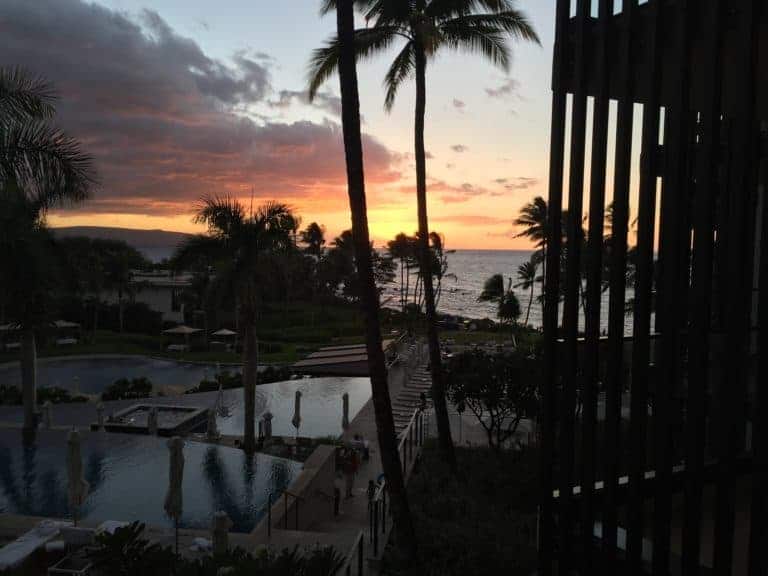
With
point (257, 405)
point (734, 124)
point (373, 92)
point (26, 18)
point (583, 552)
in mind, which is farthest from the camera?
point (257, 405)

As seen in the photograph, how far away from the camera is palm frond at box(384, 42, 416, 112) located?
42.0 feet

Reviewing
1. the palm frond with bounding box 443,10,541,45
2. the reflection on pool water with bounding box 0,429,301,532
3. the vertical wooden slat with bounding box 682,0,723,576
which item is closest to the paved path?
the reflection on pool water with bounding box 0,429,301,532

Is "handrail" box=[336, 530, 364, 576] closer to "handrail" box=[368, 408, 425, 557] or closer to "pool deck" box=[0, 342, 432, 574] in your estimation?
"pool deck" box=[0, 342, 432, 574]

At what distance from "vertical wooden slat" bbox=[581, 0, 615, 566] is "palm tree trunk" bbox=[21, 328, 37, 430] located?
50.5 feet

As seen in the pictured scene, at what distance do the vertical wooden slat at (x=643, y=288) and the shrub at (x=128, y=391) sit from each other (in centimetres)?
1943

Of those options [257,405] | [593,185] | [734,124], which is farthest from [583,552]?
[257,405]

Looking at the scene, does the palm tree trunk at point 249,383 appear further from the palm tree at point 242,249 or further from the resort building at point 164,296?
the resort building at point 164,296

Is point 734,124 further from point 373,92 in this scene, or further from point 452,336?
point 452,336

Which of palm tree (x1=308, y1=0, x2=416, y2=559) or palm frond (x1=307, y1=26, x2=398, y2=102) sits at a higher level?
palm frond (x1=307, y1=26, x2=398, y2=102)

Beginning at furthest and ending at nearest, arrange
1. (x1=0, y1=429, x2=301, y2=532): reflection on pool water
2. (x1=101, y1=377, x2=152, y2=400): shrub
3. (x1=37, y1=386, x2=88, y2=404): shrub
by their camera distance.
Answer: (x1=101, y1=377, x2=152, y2=400): shrub < (x1=37, y1=386, x2=88, y2=404): shrub < (x1=0, y1=429, x2=301, y2=532): reflection on pool water

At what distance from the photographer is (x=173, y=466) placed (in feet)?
27.7

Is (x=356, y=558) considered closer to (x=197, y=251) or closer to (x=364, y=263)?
(x=364, y=263)

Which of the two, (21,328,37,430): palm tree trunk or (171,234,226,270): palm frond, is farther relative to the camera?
(21,328,37,430): palm tree trunk

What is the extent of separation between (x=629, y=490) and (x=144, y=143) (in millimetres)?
24662
